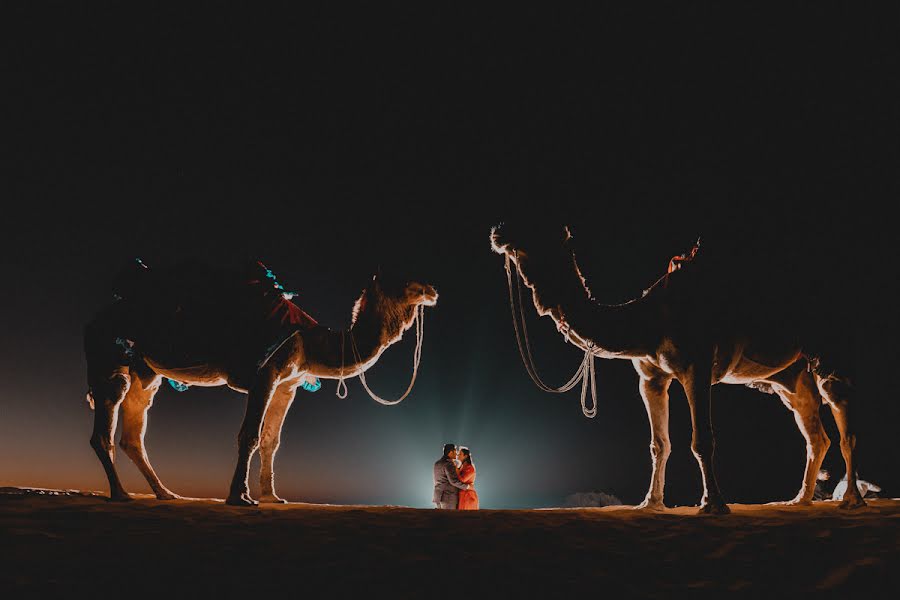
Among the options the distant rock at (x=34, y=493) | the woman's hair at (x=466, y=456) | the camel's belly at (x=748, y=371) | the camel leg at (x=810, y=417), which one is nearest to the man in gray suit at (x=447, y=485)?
the woman's hair at (x=466, y=456)

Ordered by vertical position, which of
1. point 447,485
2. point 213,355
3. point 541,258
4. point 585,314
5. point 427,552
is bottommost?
point 427,552

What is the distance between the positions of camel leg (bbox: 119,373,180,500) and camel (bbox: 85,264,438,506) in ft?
0.04

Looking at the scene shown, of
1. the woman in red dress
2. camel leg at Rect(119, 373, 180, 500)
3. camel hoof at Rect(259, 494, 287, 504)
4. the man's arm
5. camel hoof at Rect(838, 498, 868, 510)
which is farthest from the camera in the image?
the woman in red dress

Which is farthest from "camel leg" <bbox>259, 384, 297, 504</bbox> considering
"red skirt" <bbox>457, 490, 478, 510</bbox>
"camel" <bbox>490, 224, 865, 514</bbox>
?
"camel" <bbox>490, 224, 865, 514</bbox>

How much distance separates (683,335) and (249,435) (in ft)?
17.2

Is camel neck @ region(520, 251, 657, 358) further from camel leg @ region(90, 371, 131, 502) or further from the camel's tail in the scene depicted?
camel leg @ region(90, 371, 131, 502)

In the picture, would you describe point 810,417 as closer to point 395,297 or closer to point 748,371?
point 748,371

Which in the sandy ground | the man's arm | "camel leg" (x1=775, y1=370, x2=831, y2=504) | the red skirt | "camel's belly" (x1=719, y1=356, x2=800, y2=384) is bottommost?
the sandy ground

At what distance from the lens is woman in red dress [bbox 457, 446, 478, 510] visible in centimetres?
1015

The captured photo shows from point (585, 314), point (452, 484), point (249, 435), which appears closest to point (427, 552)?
point (249, 435)

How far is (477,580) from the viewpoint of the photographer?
4.93 metres

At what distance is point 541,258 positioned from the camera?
799 cm

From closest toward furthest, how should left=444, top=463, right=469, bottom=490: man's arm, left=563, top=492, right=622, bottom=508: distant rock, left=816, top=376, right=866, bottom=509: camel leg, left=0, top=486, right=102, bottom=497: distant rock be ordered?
left=0, top=486, right=102, bottom=497: distant rock < left=816, top=376, right=866, bottom=509: camel leg < left=444, top=463, right=469, bottom=490: man's arm < left=563, top=492, right=622, bottom=508: distant rock

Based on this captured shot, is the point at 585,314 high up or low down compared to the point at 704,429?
up
